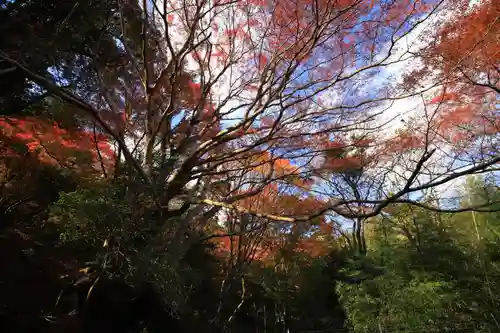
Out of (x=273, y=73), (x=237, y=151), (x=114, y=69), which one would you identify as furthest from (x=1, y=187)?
(x=273, y=73)

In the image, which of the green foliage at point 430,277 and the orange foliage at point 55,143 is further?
the green foliage at point 430,277

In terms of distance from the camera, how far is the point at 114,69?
5266 millimetres

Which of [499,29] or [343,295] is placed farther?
[343,295]

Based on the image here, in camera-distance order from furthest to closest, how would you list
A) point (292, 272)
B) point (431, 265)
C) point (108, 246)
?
point (292, 272) < point (431, 265) < point (108, 246)

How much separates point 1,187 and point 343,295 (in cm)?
889

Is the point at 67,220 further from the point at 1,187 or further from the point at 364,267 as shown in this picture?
the point at 364,267

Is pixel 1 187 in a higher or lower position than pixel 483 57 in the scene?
lower

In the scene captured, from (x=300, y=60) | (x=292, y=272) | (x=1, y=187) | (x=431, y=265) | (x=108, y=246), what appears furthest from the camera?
(x=292, y=272)

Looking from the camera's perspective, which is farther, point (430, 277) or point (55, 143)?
point (430, 277)

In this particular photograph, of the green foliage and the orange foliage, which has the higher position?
the orange foliage

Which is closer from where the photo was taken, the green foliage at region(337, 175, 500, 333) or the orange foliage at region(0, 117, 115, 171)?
the orange foliage at region(0, 117, 115, 171)

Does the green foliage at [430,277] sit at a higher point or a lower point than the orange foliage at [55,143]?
lower

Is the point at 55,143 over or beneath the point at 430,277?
over

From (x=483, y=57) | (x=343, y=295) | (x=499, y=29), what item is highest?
(x=499, y=29)
